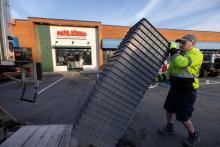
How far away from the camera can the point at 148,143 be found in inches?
114

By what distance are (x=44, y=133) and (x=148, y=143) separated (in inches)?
85.8

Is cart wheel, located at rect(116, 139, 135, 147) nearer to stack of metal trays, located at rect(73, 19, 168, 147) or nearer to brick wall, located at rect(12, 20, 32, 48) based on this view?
stack of metal trays, located at rect(73, 19, 168, 147)

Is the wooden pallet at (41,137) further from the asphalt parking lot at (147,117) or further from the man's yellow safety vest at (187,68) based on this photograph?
the man's yellow safety vest at (187,68)

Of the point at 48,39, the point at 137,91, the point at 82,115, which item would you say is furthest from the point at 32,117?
the point at 48,39

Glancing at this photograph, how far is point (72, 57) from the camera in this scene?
20.0 m

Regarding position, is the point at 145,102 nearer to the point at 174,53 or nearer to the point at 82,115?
the point at 174,53

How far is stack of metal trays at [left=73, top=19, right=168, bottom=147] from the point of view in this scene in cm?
204

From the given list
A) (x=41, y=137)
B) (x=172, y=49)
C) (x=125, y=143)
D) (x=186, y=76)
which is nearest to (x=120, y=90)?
(x=125, y=143)

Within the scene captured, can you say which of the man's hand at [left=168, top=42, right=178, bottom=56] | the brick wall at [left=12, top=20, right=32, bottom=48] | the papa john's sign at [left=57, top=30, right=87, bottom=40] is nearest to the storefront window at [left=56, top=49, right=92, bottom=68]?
the papa john's sign at [left=57, top=30, right=87, bottom=40]

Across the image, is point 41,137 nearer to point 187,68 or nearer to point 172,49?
point 172,49

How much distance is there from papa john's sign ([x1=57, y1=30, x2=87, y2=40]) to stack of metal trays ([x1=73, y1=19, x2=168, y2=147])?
18650 millimetres

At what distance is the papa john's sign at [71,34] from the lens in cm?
1900

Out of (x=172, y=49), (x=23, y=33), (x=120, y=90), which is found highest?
(x=23, y=33)

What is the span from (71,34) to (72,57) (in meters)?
3.17
